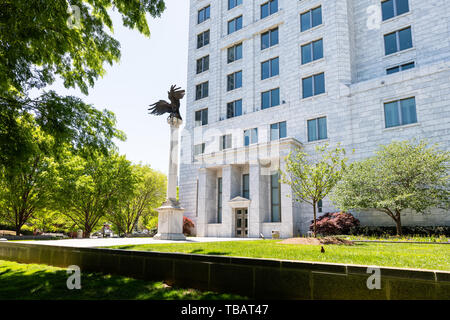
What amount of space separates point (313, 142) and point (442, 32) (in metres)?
12.6

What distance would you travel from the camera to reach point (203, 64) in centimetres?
3753

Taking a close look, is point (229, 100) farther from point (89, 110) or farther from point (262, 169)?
point (89, 110)

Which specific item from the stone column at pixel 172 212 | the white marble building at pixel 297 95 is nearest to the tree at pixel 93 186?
the white marble building at pixel 297 95

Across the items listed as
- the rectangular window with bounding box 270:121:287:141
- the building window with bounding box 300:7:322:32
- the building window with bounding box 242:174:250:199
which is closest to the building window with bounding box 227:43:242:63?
the building window with bounding box 300:7:322:32

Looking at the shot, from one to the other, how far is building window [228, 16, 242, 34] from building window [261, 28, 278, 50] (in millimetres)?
3887

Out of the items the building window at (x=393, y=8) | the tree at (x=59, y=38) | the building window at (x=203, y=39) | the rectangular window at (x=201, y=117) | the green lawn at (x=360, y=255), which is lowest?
the green lawn at (x=360, y=255)

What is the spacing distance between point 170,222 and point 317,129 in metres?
15.3

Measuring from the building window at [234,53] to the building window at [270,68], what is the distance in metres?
3.84

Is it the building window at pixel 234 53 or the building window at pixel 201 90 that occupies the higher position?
the building window at pixel 234 53

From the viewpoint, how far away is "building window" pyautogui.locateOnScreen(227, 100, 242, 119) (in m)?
33.1

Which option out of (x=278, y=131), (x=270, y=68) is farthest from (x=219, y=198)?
(x=270, y=68)

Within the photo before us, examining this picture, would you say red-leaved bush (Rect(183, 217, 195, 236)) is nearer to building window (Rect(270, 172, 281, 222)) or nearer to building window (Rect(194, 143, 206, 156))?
building window (Rect(194, 143, 206, 156))

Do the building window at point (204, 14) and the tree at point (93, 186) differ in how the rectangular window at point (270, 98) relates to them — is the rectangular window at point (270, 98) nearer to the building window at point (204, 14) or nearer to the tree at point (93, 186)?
the building window at point (204, 14)

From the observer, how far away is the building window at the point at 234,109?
33106 mm
